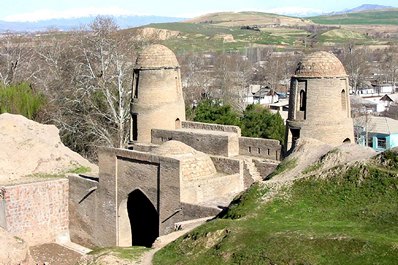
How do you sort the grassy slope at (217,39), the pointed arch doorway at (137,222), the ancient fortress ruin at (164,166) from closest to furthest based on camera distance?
the ancient fortress ruin at (164,166) → the pointed arch doorway at (137,222) → the grassy slope at (217,39)

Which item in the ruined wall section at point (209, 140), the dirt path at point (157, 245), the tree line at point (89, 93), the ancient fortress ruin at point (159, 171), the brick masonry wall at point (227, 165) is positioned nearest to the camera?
the dirt path at point (157, 245)

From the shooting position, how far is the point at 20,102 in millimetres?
33500

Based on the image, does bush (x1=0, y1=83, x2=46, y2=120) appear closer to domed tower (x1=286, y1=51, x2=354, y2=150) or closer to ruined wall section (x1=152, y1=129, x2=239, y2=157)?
ruined wall section (x1=152, y1=129, x2=239, y2=157)

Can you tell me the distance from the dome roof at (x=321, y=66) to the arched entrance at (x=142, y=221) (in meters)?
6.42

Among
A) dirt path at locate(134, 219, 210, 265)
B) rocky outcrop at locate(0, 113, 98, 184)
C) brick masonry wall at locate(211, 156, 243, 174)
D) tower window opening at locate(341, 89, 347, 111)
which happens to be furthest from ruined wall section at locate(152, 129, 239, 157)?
dirt path at locate(134, 219, 210, 265)

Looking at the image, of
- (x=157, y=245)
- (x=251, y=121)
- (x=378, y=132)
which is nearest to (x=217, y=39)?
(x=378, y=132)

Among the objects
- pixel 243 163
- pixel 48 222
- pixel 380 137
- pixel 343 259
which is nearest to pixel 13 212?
pixel 48 222

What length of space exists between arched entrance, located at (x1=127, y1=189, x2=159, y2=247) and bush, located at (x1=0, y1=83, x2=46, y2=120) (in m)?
14.1

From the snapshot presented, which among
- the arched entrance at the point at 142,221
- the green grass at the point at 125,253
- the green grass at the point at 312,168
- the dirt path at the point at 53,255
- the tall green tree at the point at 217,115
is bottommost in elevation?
the dirt path at the point at 53,255

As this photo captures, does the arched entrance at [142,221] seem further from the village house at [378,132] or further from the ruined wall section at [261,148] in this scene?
the village house at [378,132]

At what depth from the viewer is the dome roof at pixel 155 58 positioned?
23359mm

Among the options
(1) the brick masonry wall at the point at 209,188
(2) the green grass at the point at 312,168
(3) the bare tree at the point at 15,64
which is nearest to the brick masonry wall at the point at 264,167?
(1) the brick masonry wall at the point at 209,188

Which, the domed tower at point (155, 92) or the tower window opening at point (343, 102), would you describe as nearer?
the tower window opening at point (343, 102)

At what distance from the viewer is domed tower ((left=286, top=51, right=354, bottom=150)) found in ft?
64.7
